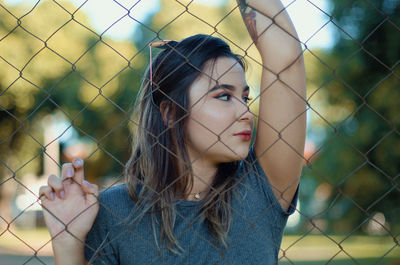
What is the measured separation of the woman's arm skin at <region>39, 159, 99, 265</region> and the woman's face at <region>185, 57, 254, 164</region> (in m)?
0.40

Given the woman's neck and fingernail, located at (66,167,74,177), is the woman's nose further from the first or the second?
fingernail, located at (66,167,74,177)

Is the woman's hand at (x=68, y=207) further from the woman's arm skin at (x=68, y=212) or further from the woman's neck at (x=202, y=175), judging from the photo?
the woman's neck at (x=202, y=175)

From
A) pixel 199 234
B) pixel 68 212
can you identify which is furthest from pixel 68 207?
pixel 199 234

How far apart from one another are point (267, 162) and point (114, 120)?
1632 centimetres

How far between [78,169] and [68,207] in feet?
0.42

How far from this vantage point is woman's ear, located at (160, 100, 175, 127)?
1804mm

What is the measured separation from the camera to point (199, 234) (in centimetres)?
163

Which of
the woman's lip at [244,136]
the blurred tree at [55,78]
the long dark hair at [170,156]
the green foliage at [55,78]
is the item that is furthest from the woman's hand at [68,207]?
the green foliage at [55,78]

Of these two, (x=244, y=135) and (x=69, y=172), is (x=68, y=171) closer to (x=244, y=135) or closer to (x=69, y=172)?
(x=69, y=172)

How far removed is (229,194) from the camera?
1.72 metres

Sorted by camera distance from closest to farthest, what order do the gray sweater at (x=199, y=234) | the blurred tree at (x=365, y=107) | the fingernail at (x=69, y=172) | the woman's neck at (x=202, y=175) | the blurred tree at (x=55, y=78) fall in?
the fingernail at (x=69, y=172), the gray sweater at (x=199, y=234), the woman's neck at (x=202, y=175), the blurred tree at (x=365, y=107), the blurred tree at (x=55, y=78)

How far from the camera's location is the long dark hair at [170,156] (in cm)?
Result: 165

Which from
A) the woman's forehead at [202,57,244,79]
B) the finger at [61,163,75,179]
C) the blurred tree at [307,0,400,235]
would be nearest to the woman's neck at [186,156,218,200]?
the woman's forehead at [202,57,244,79]

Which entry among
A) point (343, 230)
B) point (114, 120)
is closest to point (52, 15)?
point (114, 120)
